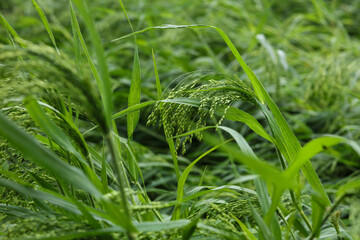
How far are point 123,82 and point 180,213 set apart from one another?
136 cm

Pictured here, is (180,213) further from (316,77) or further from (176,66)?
(176,66)

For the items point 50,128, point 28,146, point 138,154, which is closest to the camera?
point 28,146

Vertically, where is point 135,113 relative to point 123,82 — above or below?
above

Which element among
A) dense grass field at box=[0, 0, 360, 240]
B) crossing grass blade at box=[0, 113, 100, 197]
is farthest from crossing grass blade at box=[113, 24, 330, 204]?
crossing grass blade at box=[0, 113, 100, 197]

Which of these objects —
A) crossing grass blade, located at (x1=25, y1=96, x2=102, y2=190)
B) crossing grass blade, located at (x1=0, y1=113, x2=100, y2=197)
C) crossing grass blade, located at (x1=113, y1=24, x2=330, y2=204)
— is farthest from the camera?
crossing grass blade, located at (x1=113, y1=24, x2=330, y2=204)

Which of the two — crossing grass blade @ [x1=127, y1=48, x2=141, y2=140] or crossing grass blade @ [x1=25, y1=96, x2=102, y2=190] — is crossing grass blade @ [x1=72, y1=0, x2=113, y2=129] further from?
crossing grass blade @ [x1=127, y1=48, x2=141, y2=140]

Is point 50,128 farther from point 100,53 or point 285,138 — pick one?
point 285,138

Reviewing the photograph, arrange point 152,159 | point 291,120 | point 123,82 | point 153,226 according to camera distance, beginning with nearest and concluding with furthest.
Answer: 1. point 153,226
2. point 152,159
3. point 291,120
4. point 123,82

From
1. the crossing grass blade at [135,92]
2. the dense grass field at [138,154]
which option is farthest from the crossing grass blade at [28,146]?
the crossing grass blade at [135,92]

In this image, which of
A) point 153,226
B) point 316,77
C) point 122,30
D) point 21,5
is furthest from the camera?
point 21,5

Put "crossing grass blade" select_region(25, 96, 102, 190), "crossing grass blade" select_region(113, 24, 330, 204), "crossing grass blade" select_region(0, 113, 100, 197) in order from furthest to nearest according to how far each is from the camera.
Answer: "crossing grass blade" select_region(113, 24, 330, 204)
"crossing grass blade" select_region(25, 96, 102, 190)
"crossing grass blade" select_region(0, 113, 100, 197)

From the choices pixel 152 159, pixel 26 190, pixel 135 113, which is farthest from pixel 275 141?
pixel 152 159

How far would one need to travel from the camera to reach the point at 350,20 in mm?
2986

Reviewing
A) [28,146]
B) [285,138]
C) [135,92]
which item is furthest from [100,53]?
[285,138]
